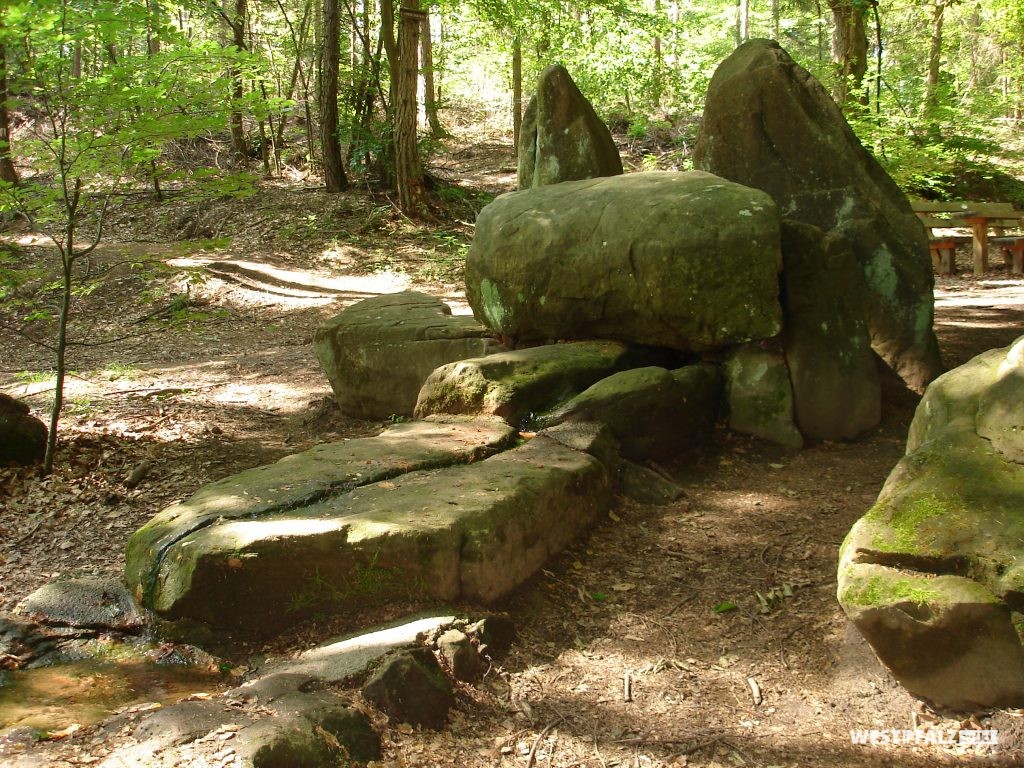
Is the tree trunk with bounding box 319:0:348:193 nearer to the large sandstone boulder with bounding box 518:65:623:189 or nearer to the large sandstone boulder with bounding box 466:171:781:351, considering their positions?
the large sandstone boulder with bounding box 518:65:623:189

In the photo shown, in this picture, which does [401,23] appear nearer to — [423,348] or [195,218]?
[195,218]

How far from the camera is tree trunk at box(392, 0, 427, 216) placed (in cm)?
1416

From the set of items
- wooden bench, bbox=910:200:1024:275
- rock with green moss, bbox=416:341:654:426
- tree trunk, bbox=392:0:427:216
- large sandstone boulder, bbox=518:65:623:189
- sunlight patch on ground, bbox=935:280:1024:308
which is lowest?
rock with green moss, bbox=416:341:654:426

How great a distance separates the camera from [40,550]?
16.4 ft

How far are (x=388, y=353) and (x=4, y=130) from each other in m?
5.70

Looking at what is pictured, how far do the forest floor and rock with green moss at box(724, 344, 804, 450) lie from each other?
124mm

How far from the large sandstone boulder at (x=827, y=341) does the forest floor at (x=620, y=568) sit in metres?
0.22

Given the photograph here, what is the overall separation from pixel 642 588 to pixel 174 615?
7.48ft

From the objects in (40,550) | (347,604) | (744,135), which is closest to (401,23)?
(744,135)

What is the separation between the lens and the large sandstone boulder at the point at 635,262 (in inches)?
228

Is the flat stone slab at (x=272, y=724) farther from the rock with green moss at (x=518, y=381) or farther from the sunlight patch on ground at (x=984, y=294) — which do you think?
the sunlight patch on ground at (x=984, y=294)

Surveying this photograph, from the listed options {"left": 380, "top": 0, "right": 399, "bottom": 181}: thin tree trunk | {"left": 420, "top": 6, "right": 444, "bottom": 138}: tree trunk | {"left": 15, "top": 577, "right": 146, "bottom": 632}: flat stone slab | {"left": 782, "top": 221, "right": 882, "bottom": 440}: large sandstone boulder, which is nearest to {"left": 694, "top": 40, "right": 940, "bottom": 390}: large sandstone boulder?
{"left": 782, "top": 221, "right": 882, "bottom": 440}: large sandstone boulder

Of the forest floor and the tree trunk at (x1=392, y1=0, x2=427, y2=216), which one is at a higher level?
the tree trunk at (x1=392, y1=0, x2=427, y2=216)

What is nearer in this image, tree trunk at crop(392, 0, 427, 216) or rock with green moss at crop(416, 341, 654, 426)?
rock with green moss at crop(416, 341, 654, 426)
